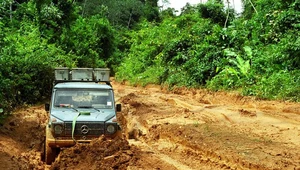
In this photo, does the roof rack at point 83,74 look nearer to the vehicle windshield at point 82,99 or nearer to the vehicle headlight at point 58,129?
the vehicle windshield at point 82,99

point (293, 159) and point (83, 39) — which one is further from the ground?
point (83, 39)

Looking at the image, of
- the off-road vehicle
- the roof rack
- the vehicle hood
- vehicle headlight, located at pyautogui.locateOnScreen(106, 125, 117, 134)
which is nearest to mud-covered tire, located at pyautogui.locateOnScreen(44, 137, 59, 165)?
the off-road vehicle

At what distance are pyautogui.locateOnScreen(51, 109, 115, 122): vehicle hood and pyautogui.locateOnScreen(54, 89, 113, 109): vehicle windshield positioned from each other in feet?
1.05

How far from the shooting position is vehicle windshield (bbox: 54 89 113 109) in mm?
9649

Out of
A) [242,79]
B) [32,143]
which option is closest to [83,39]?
[242,79]

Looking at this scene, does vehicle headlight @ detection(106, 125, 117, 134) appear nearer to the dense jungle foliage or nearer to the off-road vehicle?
the off-road vehicle

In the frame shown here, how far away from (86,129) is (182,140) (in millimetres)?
3348

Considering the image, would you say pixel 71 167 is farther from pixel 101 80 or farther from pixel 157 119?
pixel 157 119

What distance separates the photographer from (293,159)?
831 centimetres

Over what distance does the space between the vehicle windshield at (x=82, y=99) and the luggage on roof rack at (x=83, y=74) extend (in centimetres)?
135

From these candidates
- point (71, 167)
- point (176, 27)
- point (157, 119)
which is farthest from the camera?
point (176, 27)

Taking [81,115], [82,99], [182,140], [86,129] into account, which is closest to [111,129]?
[86,129]

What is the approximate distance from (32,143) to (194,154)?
4660mm

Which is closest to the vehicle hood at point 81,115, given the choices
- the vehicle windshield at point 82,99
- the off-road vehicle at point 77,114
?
the off-road vehicle at point 77,114
